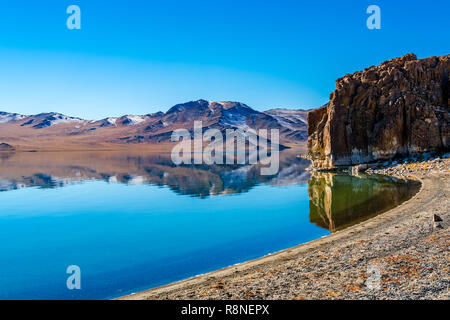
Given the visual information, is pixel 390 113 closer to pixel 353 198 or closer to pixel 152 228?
pixel 353 198

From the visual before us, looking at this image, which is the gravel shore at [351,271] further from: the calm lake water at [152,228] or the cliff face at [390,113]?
the cliff face at [390,113]

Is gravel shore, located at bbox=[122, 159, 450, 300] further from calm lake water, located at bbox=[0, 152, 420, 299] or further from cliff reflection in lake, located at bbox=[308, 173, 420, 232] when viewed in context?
cliff reflection in lake, located at bbox=[308, 173, 420, 232]

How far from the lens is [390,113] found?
3675 centimetres

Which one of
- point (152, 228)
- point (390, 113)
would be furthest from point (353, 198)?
point (390, 113)

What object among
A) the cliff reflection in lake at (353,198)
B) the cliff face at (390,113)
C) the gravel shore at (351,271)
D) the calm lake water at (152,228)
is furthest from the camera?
the cliff face at (390,113)

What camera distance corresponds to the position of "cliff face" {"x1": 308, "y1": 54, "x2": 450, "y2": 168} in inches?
1373

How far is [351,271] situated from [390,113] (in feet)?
112

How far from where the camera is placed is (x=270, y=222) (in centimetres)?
1752

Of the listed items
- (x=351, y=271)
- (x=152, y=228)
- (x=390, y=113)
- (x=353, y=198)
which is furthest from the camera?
(x=390, y=113)

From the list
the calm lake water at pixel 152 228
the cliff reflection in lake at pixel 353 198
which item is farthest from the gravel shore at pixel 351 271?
the cliff reflection in lake at pixel 353 198

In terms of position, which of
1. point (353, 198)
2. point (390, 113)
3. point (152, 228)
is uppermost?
point (390, 113)

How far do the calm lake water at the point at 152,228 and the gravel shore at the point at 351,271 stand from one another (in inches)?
73.1

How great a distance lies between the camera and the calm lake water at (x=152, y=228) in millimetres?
10508
